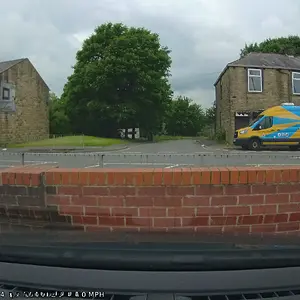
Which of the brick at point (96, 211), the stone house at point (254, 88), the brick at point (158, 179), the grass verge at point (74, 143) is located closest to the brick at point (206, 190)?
the brick at point (158, 179)

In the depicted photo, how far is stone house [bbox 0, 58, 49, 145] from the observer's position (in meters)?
33.2

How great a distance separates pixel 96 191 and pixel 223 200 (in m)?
1.20

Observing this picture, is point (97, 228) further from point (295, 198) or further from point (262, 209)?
point (295, 198)

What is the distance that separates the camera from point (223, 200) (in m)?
3.37

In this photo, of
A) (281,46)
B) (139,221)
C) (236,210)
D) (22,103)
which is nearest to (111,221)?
(139,221)

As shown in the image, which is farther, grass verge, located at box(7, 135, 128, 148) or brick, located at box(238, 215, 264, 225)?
grass verge, located at box(7, 135, 128, 148)

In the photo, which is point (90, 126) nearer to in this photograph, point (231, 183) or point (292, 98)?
point (292, 98)

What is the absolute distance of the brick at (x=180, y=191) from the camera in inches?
132

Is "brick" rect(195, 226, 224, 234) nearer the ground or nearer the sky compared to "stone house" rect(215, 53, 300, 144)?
nearer the ground

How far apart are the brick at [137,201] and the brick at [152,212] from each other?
4 cm

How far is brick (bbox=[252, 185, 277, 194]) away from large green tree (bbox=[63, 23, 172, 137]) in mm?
33439

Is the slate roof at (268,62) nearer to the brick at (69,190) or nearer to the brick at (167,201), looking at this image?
the brick at (167,201)

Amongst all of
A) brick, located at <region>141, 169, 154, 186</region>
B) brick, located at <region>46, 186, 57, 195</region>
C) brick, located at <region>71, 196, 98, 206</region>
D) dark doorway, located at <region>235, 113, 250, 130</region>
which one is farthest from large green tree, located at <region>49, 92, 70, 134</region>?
brick, located at <region>141, 169, 154, 186</region>

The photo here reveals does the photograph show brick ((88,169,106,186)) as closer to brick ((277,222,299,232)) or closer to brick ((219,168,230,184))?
brick ((219,168,230,184))
